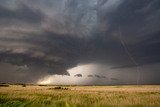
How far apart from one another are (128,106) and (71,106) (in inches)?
161

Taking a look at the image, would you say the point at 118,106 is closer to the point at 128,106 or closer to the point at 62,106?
→ the point at 128,106

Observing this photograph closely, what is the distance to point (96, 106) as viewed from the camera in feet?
51.9

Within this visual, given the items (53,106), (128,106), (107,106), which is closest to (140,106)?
(128,106)

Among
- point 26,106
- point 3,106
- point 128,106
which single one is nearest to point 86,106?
point 128,106

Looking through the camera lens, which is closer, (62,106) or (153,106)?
(153,106)

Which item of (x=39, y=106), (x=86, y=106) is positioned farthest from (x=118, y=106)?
(x=39, y=106)

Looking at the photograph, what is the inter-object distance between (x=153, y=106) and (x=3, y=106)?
1016 cm

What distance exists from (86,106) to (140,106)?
12.7 feet

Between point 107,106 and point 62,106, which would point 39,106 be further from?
point 107,106

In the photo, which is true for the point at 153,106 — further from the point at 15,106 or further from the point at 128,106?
the point at 15,106

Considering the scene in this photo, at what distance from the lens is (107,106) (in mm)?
16125

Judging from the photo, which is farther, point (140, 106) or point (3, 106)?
point (140, 106)

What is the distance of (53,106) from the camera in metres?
15.8

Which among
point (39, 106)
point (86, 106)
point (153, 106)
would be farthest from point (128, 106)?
point (39, 106)
